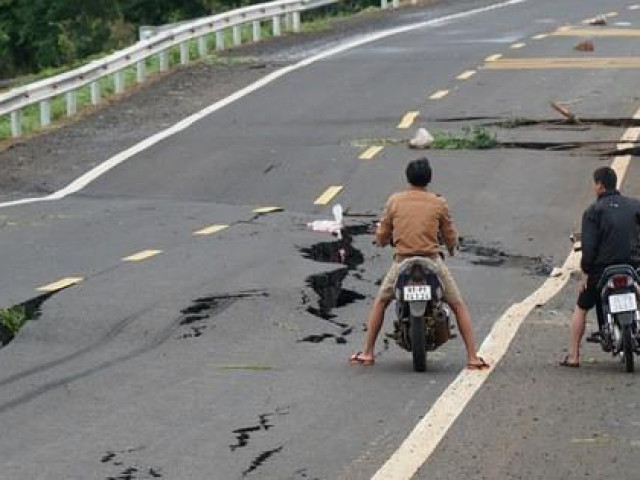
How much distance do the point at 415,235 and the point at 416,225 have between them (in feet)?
0.24

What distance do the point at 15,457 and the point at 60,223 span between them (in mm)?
9925

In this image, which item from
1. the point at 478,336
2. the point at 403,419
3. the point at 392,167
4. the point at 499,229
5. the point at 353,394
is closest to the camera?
the point at 403,419

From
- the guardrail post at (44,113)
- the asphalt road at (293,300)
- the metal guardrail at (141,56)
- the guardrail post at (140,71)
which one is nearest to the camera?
the asphalt road at (293,300)

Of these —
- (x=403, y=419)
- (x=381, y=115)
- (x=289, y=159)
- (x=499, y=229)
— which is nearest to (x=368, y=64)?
(x=381, y=115)

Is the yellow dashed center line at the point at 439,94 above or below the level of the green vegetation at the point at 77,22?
above

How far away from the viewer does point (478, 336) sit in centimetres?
1334

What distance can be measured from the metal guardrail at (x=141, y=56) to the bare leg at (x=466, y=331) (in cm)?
1515

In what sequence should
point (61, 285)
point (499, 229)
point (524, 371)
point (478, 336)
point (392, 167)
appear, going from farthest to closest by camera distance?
point (392, 167), point (499, 229), point (61, 285), point (478, 336), point (524, 371)

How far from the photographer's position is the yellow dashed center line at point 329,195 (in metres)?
20.6

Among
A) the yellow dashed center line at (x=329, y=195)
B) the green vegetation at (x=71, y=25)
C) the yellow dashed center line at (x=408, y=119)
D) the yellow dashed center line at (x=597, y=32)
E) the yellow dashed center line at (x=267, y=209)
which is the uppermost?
the yellow dashed center line at (x=267, y=209)

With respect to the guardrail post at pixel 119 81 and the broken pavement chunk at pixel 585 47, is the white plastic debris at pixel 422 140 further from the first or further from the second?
the broken pavement chunk at pixel 585 47

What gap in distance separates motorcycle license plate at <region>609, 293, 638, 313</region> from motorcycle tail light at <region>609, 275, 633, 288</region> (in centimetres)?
9

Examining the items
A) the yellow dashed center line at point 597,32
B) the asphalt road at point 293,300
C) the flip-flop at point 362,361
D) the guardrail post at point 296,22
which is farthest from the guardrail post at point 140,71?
the flip-flop at point 362,361

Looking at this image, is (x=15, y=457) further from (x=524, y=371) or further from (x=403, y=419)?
(x=524, y=371)
